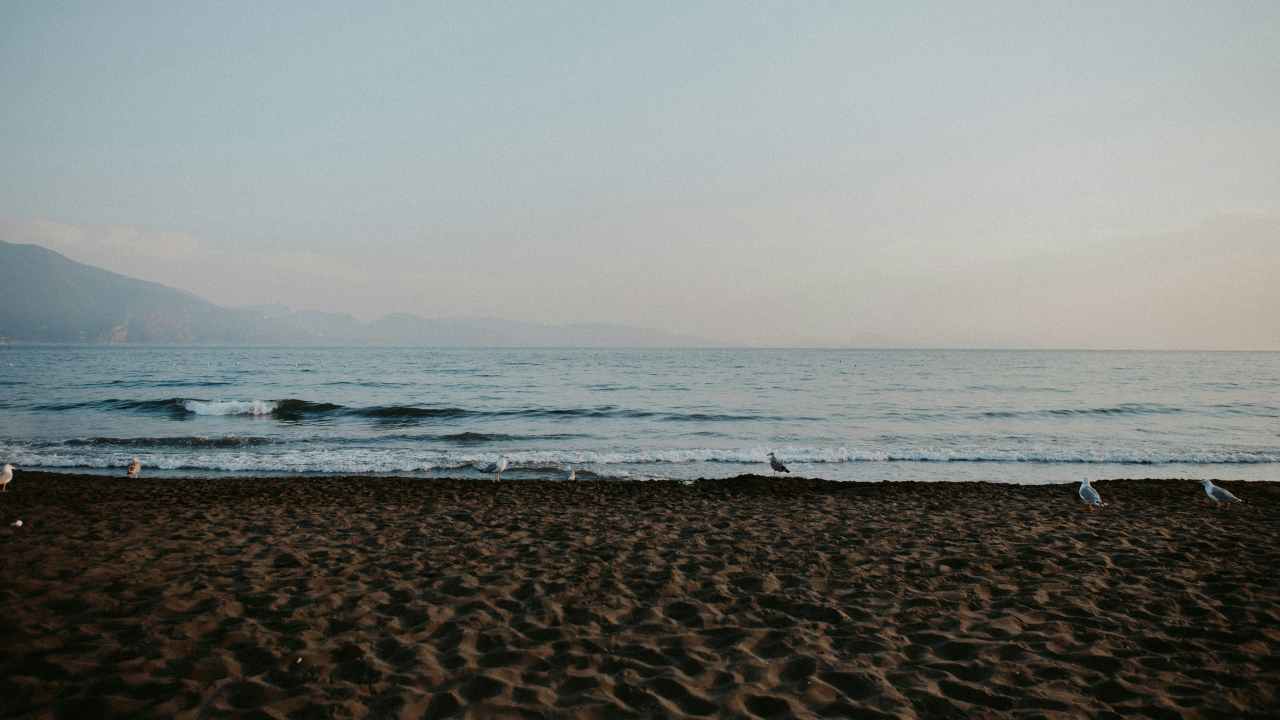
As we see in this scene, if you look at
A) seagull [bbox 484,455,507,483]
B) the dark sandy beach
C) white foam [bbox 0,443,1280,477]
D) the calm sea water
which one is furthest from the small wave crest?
the dark sandy beach

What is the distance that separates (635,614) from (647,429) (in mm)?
17996

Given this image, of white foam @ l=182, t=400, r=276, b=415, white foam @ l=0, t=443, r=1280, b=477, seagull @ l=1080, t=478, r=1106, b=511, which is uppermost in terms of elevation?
seagull @ l=1080, t=478, r=1106, b=511

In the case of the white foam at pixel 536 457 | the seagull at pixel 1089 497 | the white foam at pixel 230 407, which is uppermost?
the seagull at pixel 1089 497

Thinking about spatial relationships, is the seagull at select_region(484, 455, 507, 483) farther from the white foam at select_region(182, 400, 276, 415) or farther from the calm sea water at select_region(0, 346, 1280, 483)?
the white foam at select_region(182, 400, 276, 415)

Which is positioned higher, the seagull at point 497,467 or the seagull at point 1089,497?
the seagull at point 1089,497

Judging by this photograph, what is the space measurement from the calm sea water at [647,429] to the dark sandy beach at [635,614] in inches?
250

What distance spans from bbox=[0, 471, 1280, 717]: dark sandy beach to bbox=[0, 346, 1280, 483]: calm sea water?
250 inches

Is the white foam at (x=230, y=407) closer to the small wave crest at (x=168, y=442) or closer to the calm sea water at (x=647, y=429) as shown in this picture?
the calm sea water at (x=647, y=429)

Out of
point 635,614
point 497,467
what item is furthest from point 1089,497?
point 497,467

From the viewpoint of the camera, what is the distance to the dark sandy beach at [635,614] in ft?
13.2

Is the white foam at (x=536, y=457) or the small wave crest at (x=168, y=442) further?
the small wave crest at (x=168, y=442)

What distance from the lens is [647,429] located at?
23344mm

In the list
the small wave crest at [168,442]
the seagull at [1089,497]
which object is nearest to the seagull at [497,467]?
the small wave crest at [168,442]

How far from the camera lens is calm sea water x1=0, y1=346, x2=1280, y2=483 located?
51.6 feet
